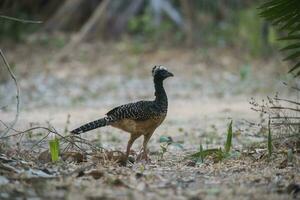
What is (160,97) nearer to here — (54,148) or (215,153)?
(215,153)

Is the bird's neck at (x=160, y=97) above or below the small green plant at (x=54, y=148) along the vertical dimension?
above

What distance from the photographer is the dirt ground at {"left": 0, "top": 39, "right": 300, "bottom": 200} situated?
4.46m

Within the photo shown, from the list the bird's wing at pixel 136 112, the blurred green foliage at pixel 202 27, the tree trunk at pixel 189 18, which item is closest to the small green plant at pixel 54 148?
the bird's wing at pixel 136 112

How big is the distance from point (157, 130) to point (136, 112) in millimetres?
3014

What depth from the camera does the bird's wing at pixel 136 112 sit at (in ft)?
19.7

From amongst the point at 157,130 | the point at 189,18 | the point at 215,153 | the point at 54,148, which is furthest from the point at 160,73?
the point at 189,18

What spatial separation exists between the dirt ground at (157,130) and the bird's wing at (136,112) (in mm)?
414

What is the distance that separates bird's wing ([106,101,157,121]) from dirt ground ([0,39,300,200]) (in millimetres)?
414

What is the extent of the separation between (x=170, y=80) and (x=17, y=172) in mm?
9925

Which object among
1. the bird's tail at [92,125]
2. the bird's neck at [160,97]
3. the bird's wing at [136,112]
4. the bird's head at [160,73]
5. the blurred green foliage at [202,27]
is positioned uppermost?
the blurred green foliage at [202,27]

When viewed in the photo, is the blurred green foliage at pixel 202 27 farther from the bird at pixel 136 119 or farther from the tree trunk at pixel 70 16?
the bird at pixel 136 119

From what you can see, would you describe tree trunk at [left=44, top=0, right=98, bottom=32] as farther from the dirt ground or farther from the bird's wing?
the bird's wing

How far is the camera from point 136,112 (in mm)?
6016

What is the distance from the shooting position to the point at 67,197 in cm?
405
